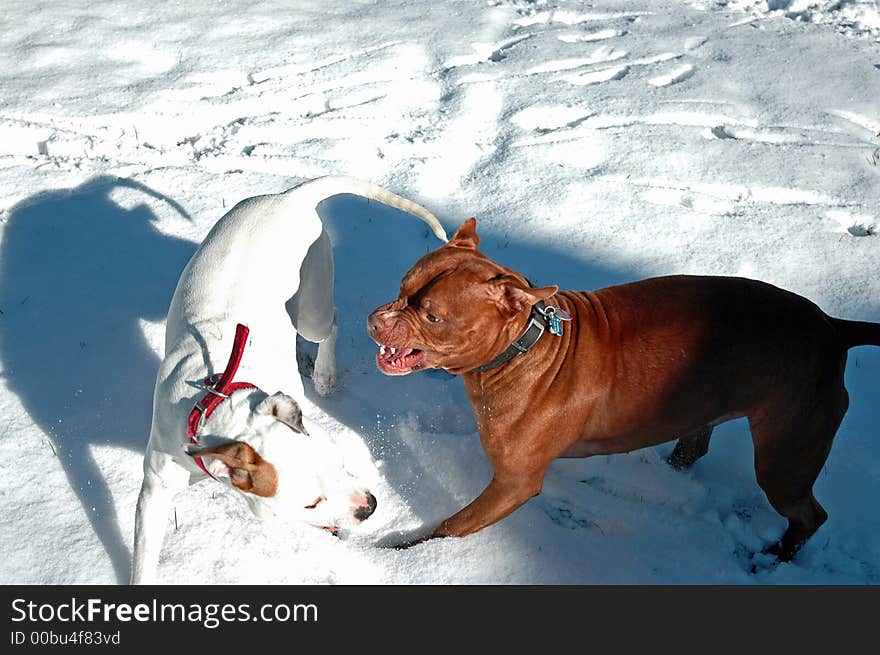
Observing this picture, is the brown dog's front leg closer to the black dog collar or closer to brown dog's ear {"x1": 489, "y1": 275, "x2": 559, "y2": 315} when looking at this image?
the black dog collar

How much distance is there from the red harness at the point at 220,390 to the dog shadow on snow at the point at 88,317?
3.16 ft

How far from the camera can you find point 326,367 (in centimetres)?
430

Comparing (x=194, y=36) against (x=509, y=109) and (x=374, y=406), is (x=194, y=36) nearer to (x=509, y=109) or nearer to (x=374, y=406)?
(x=509, y=109)

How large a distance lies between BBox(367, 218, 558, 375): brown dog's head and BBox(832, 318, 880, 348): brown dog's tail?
125 centimetres

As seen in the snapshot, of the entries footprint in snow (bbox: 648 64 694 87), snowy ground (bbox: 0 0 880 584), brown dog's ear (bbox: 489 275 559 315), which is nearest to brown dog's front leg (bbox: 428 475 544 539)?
snowy ground (bbox: 0 0 880 584)

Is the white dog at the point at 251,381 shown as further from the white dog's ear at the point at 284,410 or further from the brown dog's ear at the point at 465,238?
the brown dog's ear at the point at 465,238

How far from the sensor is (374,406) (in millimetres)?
4273

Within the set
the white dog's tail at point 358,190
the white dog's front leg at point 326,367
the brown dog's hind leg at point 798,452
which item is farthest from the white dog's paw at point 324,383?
the brown dog's hind leg at point 798,452

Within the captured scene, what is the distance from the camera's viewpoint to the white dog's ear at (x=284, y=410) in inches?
111

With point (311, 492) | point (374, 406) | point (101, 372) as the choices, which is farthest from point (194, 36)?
point (311, 492)

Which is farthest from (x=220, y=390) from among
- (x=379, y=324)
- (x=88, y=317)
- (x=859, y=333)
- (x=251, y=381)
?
(x=859, y=333)

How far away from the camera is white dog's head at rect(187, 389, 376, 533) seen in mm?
2732
